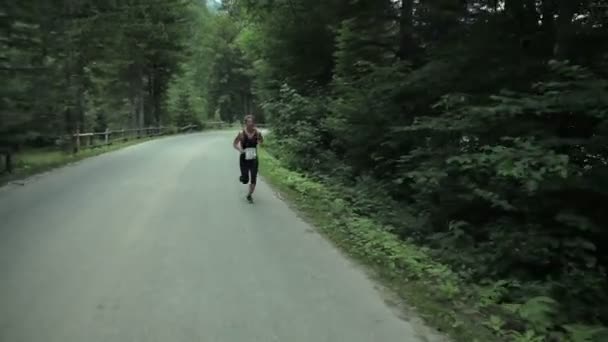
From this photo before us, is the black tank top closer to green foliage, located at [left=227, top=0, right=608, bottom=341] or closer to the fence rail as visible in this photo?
green foliage, located at [left=227, top=0, right=608, bottom=341]

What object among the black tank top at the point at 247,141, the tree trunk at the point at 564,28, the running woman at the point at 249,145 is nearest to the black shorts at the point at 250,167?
the running woman at the point at 249,145

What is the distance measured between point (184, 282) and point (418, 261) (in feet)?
10.3

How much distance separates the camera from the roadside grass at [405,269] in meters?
5.20

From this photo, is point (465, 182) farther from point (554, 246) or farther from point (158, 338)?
point (158, 338)

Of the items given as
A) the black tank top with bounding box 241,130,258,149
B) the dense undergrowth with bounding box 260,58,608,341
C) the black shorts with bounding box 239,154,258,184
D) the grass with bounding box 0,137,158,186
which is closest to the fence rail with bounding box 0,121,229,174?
the grass with bounding box 0,137,158,186

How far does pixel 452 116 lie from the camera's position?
932 cm

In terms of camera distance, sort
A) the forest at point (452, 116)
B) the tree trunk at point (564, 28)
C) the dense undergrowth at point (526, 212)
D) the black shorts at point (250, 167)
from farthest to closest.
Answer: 1. the black shorts at point (250, 167)
2. the tree trunk at point (564, 28)
3. the forest at point (452, 116)
4. the dense undergrowth at point (526, 212)

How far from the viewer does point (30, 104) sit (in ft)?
53.9

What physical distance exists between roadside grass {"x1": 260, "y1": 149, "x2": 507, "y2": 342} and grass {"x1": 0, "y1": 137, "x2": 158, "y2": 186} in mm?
8766

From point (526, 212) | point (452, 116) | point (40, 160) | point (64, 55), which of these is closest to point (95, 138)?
point (40, 160)

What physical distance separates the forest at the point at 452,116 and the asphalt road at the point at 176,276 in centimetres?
163

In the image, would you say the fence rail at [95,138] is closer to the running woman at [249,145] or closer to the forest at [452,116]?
the forest at [452,116]

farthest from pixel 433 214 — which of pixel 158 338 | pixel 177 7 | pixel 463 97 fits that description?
pixel 177 7

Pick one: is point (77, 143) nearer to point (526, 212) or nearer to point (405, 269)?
point (405, 269)
